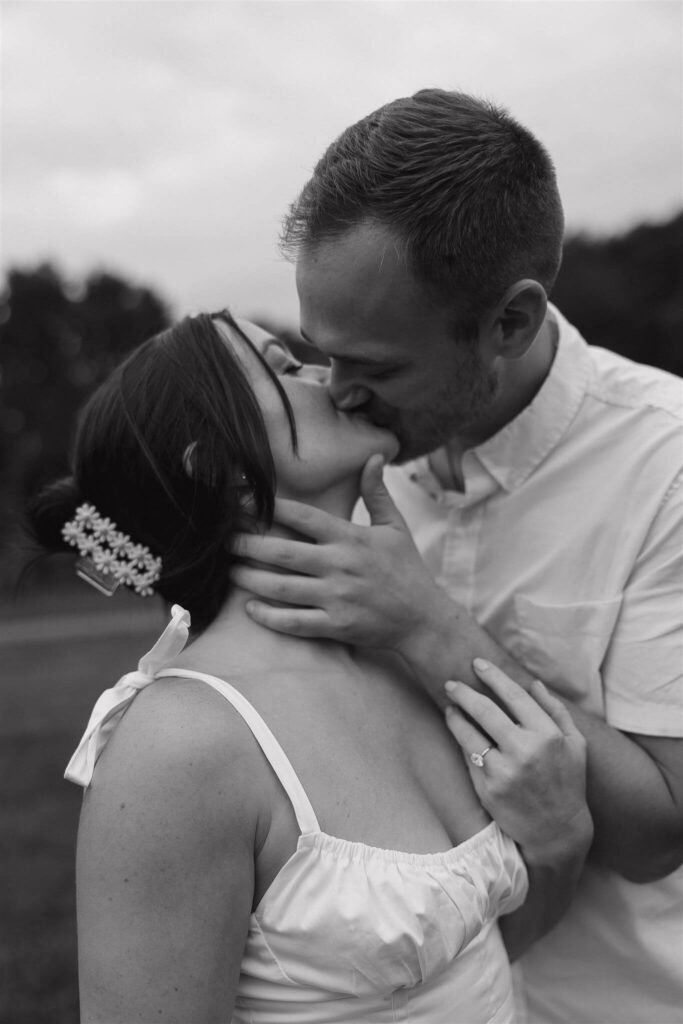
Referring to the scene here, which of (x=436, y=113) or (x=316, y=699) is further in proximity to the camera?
(x=436, y=113)

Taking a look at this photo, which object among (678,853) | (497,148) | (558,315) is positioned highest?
(497,148)

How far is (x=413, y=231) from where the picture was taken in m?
2.77

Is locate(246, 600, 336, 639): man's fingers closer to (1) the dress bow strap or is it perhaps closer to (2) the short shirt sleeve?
(1) the dress bow strap

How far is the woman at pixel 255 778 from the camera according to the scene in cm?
194

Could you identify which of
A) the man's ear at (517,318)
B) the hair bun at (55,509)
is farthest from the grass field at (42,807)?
the man's ear at (517,318)

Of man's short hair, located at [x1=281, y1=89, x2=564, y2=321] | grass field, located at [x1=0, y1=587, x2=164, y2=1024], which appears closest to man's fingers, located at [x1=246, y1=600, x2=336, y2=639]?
man's short hair, located at [x1=281, y1=89, x2=564, y2=321]

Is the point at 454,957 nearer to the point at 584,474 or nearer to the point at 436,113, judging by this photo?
the point at 584,474

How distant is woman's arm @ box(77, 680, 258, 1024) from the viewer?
6.28 ft

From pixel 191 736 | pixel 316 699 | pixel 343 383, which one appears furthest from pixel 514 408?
pixel 191 736

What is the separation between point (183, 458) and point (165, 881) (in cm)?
106

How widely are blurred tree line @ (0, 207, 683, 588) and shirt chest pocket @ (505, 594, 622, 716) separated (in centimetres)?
4290

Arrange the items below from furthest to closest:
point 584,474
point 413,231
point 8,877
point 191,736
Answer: point 8,877 < point 584,474 < point 413,231 < point 191,736

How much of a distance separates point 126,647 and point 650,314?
1594 inches

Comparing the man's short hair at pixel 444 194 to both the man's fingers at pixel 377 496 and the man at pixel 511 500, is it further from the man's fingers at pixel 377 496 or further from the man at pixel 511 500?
the man's fingers at pixel 377 496
